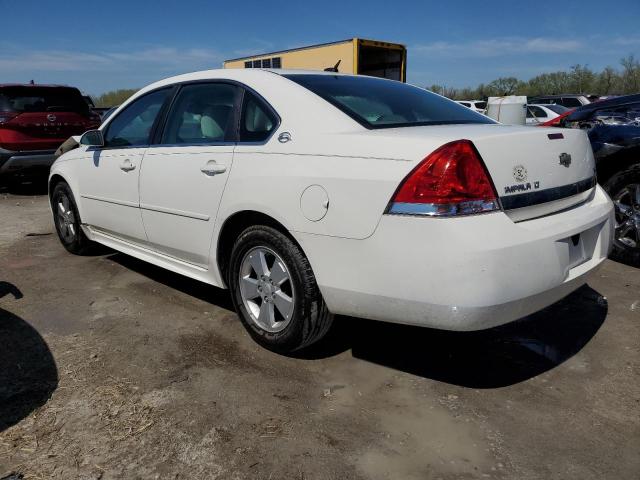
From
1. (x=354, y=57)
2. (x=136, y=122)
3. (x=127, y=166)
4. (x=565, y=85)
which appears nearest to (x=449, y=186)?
(x=127, y=166)

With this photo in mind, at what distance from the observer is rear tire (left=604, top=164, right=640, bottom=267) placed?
4.21 meters

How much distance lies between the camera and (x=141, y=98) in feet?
13.0

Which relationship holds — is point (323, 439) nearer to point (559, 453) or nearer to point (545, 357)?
point (559, 453)

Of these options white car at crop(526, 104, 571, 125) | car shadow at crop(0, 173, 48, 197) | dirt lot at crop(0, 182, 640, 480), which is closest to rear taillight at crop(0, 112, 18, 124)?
car shadow at crop(0, 173, 48, 197)

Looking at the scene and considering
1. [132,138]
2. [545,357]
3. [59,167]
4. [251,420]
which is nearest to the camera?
[251,420]

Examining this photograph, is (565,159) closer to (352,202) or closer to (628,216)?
(352,202)

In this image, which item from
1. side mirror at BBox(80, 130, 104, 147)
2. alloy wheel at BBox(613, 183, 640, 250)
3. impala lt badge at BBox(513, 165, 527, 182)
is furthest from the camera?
alloy wheel at BBox(613, 183, 640, 250)

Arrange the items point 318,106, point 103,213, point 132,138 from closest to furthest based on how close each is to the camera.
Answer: point 318,106, point 132,138, point 103,213

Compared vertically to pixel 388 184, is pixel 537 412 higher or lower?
lower

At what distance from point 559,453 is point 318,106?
1913mm

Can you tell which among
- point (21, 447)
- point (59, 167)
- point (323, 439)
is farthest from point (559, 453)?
point (59, 167)

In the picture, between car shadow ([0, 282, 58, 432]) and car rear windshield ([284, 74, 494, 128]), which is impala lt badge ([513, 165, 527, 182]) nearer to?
car rear windshield ([284, 74, 494, 128])

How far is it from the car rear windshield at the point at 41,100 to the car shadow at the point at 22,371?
5.97 m

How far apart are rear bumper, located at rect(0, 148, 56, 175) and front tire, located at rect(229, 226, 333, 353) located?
6517 millimetres
